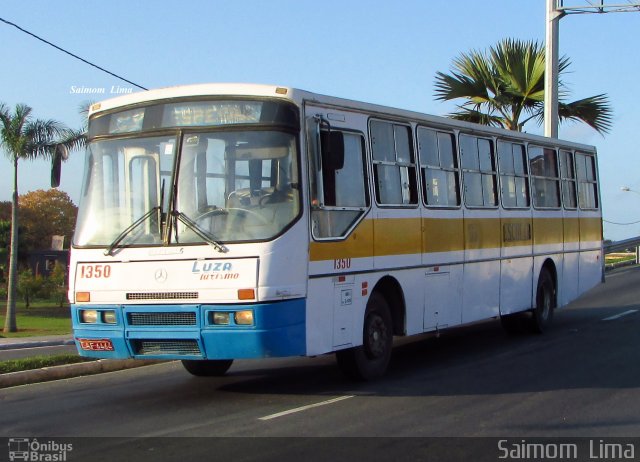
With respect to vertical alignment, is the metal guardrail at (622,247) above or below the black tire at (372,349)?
above

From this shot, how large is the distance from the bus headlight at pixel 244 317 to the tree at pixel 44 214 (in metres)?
66.4

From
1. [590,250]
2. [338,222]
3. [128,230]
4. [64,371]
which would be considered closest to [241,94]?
[338,222]

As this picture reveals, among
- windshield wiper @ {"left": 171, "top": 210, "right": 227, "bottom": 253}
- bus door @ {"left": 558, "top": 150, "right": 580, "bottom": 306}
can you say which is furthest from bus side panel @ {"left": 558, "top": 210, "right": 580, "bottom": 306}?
windshield wiper @ {"left": 171, "top": 210, "right": 227, "bottom": 253}

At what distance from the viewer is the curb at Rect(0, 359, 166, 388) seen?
1083cm

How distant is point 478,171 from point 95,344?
625cm

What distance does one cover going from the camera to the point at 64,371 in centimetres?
1148

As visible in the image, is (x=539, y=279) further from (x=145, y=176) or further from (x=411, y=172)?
(x=145, y=176)

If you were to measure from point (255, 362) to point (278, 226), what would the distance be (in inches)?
161

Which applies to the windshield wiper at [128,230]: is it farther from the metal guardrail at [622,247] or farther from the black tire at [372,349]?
the metal guardrail at [622,247]

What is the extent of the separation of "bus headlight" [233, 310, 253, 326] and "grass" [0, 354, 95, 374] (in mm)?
4168

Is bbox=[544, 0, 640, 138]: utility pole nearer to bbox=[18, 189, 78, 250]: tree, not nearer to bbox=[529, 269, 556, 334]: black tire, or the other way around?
bbox=[529, 269, 556, 334]: black tire

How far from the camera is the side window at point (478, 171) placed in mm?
12445

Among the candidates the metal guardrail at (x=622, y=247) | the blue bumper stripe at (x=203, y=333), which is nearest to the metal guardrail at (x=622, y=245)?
the metal guardrail at (x=622, y=247)

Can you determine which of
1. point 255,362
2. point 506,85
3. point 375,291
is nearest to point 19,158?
point 506,85
